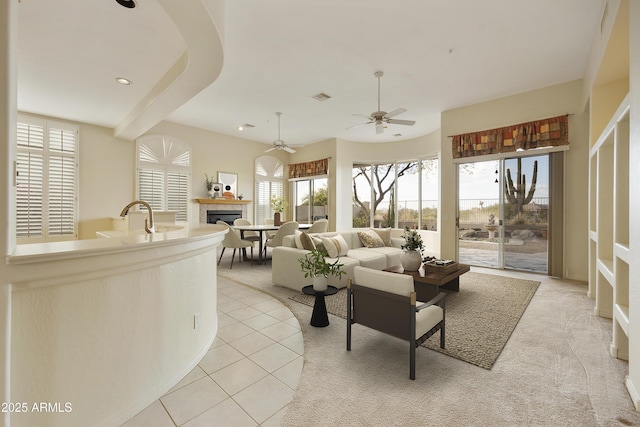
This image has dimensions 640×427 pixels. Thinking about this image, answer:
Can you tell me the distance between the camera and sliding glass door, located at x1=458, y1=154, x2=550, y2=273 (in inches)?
197

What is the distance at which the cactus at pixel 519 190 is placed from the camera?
5051 millimetres

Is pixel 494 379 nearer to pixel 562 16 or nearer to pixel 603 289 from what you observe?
pixel 603 289

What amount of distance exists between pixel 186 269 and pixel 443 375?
201 cm

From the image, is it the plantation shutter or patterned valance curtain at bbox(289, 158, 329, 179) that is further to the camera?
patterned valance curtain at bbox(289, 158, 329, 179)

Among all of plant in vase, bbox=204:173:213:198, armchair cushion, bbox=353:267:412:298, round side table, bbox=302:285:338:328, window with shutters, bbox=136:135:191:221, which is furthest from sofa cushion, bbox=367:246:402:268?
window with shutters, bbox=136:135:191:221

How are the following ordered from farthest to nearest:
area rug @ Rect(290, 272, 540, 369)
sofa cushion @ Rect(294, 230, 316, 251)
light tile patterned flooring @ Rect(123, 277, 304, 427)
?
sofa cushion @ Rect(294, 230, 316, 251), area rug @ Rect(290, 272, 540, 369), light tile patterned flooring @ Rect(123, 277, 304, 427)

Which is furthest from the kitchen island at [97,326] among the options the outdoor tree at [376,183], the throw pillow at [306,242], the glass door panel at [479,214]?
the outdoor tree at [376,183]

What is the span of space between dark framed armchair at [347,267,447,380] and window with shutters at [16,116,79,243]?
248 inches

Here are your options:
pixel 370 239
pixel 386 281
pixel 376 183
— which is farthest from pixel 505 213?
pixel 386 281

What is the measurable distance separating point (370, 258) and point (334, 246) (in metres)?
0.61

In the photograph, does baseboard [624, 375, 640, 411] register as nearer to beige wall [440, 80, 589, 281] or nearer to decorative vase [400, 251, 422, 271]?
decorative vase [400, 251, 422, 271]

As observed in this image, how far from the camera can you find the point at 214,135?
7.66m

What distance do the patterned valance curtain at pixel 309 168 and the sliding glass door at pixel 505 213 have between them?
12.3 ft

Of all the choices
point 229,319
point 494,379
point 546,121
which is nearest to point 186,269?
point 229,319
